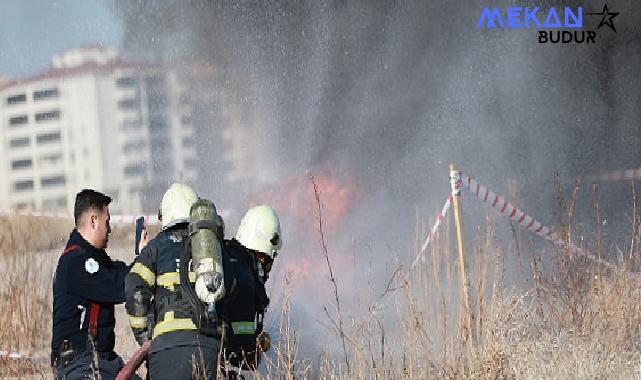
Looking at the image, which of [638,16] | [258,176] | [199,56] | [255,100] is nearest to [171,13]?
[199,56]

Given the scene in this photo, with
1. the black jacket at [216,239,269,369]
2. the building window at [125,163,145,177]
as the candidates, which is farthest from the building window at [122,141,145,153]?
the black jacket at [216,239,269,369]

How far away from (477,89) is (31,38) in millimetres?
6574

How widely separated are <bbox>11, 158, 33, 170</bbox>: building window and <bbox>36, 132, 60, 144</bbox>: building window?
42 cm

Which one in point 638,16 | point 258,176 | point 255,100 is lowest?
point 258,176

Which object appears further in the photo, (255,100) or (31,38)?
(31,38)

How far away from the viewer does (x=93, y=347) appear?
15.6 feet

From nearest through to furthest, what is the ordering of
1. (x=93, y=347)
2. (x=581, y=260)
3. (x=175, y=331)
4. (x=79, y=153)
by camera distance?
(x=175, y=331) → (x=93, y=347) → (x=581, y=260) → (x=79, y=153)

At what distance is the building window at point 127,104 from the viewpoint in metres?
15.5

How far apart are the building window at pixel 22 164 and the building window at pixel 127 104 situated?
3915 millimetres

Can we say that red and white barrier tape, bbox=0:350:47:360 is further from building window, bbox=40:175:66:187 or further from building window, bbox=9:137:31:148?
building window, bbox=9:137:31:148

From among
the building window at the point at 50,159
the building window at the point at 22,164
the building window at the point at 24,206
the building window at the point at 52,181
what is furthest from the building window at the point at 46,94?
the building window at the point at 24,206

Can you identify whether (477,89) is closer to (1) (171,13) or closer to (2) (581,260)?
(1) (171,13)

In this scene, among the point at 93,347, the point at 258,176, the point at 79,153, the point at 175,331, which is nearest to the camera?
the point at 175,331

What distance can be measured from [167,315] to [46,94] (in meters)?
13.9
